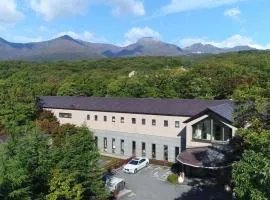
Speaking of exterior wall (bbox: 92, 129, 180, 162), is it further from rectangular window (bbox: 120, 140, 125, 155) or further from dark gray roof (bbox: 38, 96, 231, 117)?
dark gray roof (bbox: 38, 96, 231, 117)

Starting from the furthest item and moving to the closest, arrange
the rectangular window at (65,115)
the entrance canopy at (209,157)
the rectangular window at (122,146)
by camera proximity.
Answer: the rectangular window at (65,115)
the rectangular window at (122,146)
the entrance canopy at (209,157)

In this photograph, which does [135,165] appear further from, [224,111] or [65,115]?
[65,115]

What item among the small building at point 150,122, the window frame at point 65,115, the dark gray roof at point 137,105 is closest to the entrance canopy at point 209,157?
the small building at point 150,122

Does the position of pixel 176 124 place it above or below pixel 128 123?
above

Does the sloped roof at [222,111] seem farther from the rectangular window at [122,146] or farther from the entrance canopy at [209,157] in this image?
the rectangular window at [122,146]

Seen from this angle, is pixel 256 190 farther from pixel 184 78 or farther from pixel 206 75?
pixel 206 75

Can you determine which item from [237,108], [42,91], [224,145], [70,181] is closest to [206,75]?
[42,91]

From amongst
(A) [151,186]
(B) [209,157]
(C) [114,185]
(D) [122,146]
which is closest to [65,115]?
(D) [122,146]
